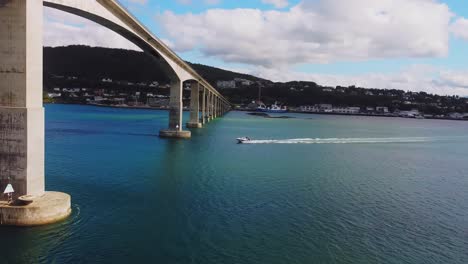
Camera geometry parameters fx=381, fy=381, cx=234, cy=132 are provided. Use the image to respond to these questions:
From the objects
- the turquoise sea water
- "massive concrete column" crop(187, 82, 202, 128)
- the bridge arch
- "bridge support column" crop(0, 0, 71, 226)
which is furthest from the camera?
"massive concrete column" crop(187, 82, 202, 128)

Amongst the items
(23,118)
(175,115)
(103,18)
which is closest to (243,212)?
(23,118)

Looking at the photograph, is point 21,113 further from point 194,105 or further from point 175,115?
point 194,105

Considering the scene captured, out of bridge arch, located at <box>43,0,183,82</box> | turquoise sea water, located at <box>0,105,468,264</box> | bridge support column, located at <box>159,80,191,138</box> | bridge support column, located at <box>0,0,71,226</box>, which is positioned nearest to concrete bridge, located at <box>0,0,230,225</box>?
bridge support column, located at <box>0,0,71,226</box>

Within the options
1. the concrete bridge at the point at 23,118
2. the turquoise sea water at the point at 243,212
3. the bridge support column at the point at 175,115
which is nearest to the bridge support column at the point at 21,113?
the concrete bridge at the point at 23,118

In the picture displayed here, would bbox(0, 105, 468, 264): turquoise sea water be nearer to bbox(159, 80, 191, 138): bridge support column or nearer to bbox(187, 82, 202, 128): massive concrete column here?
bbox(159, 80, 191, 138): bridge support column

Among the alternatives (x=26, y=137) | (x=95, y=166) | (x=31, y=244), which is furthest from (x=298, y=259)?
(x=95, y=166)
